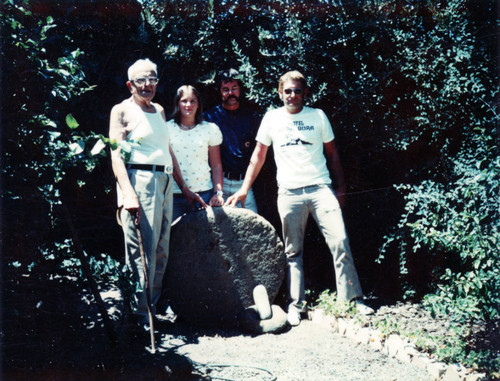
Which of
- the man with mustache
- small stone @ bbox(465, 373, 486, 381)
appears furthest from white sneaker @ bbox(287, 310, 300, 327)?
small stone @ bbox(465, 373, 486, 381)

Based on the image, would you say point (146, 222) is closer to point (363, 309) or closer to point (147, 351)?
point (147, 351)

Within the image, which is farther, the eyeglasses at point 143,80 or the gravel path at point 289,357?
the eyeglasses at point 143,80

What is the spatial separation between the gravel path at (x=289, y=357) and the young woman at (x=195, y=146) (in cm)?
125

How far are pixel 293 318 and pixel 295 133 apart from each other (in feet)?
5.42

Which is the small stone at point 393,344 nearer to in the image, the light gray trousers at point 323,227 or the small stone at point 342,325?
the small stone at point 342,325

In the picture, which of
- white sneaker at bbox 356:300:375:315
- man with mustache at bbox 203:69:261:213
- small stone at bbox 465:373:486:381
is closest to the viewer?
small stone at bbox 465:373:486:381

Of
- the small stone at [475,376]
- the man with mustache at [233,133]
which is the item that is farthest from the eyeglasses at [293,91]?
the small stone at [475,376]

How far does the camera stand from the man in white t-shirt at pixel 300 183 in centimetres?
487

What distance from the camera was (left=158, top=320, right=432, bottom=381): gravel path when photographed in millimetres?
3768

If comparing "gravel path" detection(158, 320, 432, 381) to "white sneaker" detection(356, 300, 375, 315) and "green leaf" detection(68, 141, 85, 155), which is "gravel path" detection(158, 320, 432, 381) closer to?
"white sneaker" detection(356, 300, 375, 315)

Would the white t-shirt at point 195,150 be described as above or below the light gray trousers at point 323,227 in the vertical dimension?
above

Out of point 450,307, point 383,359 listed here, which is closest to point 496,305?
point 450,307

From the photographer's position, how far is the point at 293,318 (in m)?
4.87

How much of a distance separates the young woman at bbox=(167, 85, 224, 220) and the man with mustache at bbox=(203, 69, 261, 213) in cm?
24
